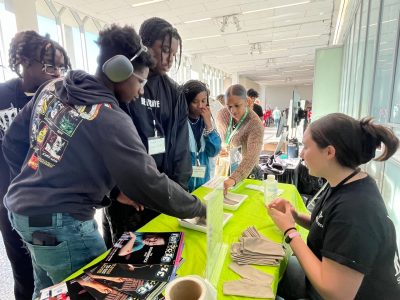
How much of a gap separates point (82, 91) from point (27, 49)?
2.43 ft

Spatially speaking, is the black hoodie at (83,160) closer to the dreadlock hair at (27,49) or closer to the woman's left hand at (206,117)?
the dreadlock hair at (27,49)

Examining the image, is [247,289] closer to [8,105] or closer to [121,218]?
[121,218]

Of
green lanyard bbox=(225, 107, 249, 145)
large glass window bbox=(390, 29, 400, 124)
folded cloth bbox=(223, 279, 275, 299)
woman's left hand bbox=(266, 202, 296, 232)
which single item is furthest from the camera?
green lanyard bbox=(225, 107, 249, 145)

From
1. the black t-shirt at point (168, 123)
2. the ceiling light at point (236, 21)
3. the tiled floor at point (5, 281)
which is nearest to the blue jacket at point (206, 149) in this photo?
the black t-shirt at point (168, 123)

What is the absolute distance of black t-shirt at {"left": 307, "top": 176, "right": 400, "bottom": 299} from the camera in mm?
679

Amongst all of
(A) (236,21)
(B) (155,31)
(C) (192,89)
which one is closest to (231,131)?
(C) (192,89)

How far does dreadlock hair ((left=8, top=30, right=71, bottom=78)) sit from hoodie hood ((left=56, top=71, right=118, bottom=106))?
60cm

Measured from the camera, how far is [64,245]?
774 mm

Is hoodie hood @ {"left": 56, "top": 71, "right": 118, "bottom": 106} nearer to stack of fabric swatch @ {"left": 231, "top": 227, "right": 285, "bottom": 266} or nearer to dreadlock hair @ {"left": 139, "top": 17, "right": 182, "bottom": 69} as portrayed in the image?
dreadlock hair @ {"left": 139, "top": 17, "right": 182, "bottom": 69}

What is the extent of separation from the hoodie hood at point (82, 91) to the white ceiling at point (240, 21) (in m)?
3.15

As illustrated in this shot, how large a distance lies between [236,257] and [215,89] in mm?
11504

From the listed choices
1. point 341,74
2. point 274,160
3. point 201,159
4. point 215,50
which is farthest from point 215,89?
point 201,159

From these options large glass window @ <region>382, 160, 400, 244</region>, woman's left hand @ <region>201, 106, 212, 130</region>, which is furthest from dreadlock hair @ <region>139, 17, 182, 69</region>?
large glass window @ <region>382, 160, 400, 244</region>

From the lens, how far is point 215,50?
7.88 m
